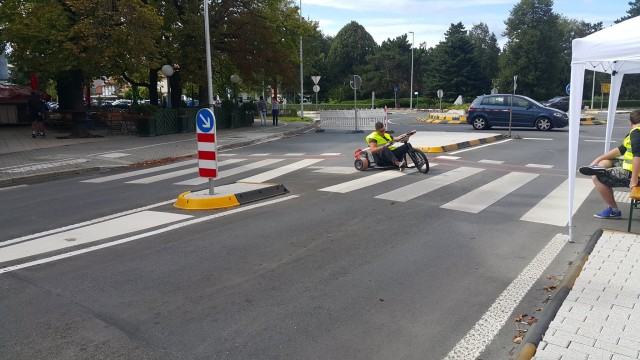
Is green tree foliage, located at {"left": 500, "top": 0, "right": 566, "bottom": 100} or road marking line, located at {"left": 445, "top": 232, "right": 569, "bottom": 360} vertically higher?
green tree foliage, located at {"left": 500, "top": 0, "right": 566, "bottom": 100}

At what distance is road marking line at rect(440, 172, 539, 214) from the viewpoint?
331 inches

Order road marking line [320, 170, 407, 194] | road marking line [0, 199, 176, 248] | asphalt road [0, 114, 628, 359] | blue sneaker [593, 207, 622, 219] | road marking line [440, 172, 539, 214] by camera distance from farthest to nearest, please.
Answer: road marking line [320, 170, 407, 194]
road marking line [440, 172, 539, 214]
blue sneaker [593, 207, 622, 219]
road marking line [0, 199, 176, 248]
asphalt road [0, 114, 628, 359]

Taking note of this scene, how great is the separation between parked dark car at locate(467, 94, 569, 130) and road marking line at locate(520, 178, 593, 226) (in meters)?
13.8

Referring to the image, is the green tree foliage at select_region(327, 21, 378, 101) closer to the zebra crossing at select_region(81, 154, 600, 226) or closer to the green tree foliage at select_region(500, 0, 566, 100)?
the green tree foliage at select_region(500, 0, 566, 100)

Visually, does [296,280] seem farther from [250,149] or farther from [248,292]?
[250,149]

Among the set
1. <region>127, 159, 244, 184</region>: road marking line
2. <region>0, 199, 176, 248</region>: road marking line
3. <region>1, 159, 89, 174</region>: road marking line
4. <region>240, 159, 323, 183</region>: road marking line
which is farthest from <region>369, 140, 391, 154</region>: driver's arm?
<region>1, 159, 89, 174</region>: road marking line

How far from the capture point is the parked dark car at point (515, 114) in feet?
76.1

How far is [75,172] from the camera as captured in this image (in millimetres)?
13891

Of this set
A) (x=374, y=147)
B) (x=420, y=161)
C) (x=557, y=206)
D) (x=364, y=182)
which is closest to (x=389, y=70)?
(x=374, y=147)

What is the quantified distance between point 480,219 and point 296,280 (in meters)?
3.58

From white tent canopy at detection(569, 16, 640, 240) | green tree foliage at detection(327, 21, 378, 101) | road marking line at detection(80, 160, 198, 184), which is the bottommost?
road marking line at detection(80, 160, 198, 184)

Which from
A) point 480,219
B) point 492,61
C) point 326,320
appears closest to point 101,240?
point 326,320

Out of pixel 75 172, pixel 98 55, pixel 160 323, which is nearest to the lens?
pixel 160 323

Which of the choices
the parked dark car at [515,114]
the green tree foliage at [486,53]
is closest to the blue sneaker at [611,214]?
the parked dark car at [515,114]
